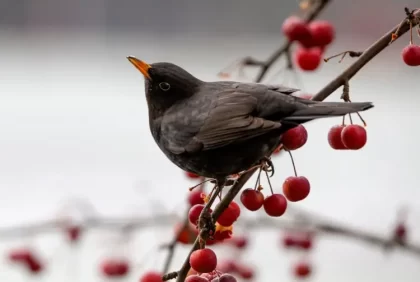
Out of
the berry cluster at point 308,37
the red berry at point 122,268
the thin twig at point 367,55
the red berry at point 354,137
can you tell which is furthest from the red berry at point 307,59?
the red berry at point 122,268

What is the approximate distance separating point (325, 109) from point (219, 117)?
25 centimetres

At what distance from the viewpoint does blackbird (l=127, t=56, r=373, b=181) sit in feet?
4.63

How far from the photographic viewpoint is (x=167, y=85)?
1.61 metres

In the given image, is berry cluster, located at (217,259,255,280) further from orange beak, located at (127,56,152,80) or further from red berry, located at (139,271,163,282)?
orange beak, located at (127,56,152,80)

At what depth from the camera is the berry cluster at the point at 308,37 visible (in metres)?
1.91

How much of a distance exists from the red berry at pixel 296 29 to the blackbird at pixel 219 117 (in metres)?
0.37

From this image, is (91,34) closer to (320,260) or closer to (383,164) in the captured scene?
(383,164)

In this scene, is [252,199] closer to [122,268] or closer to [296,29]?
[296,29]

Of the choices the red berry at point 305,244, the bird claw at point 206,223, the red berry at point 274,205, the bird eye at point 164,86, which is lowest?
the red berry at point 305,244

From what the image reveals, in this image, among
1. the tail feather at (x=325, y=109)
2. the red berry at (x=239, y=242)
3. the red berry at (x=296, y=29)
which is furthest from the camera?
the red berry at (x=239, y=242)

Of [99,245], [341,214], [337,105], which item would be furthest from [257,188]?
[341,214]

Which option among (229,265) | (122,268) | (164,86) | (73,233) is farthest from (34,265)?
(164,86)

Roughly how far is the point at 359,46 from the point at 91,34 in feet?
8.07

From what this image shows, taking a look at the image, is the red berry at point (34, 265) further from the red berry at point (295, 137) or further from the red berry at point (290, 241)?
the red berry at point (295, 137)
